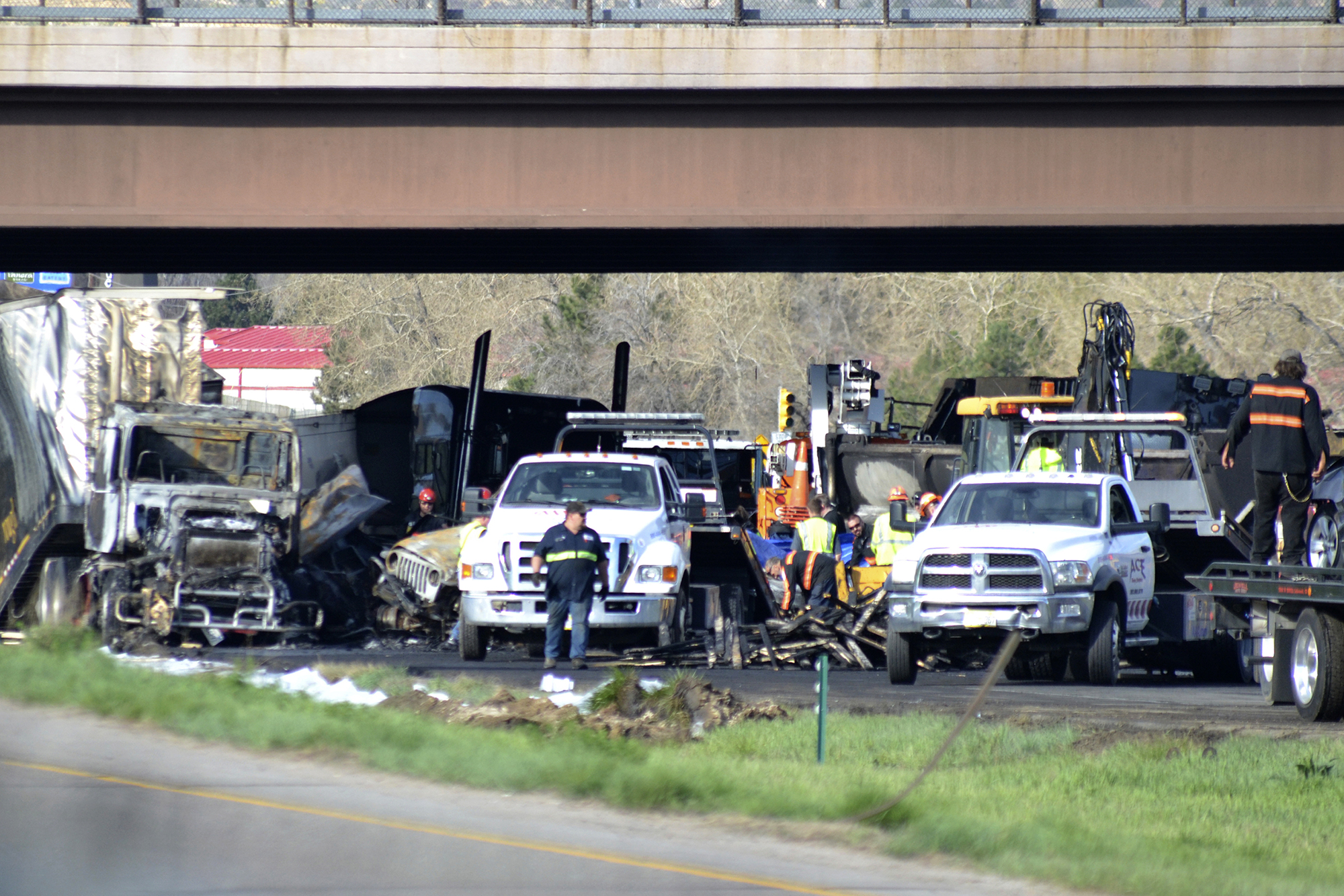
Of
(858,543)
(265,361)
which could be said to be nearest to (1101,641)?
(858,543)

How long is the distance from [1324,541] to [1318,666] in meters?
1.24

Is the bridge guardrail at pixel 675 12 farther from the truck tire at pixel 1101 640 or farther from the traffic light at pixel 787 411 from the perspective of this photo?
the traffic light at pixel 787 411

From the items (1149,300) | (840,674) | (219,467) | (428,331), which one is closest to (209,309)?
(428,331)

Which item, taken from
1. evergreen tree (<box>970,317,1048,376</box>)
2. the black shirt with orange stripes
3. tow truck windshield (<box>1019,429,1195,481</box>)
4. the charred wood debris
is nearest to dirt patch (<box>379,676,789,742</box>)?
the charred wood debris

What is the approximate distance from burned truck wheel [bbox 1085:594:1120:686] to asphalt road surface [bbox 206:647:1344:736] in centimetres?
19

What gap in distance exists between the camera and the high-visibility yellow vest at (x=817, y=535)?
18219 millimetres

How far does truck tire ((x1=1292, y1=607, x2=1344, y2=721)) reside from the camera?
11219 mm

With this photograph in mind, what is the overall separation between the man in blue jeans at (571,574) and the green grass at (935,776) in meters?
4.09

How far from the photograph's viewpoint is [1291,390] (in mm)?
12656

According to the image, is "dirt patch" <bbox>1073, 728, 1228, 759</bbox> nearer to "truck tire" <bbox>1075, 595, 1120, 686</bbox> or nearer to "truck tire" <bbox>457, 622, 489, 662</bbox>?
"truck tire" <bbox>1075, 595, 1120, 686</bbox>

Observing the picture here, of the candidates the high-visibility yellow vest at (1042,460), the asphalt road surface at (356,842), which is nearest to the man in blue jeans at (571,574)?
the high-visibility yellow vest at (1042,460)

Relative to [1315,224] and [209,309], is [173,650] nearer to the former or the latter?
[1315,224]

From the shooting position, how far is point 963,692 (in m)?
13.9

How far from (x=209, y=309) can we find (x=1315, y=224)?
72820 mm
